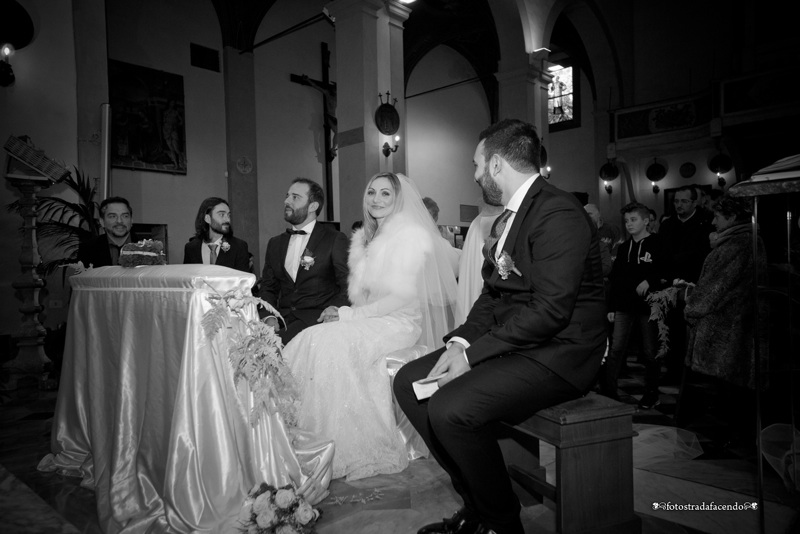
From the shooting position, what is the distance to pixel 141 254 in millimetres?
3244

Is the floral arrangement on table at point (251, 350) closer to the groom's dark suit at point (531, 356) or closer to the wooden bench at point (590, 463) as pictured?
the groom's dark suit at point (531, 356)

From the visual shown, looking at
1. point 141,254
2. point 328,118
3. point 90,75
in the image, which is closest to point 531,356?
point 141,254

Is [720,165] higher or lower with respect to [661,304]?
higher

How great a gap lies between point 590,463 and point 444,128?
1642 cm

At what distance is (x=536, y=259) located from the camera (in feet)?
7.17

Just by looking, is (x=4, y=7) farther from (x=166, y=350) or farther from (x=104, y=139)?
(x=166, y=350)

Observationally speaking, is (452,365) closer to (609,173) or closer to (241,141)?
(241,141)

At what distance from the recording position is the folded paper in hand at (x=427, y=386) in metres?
2.26

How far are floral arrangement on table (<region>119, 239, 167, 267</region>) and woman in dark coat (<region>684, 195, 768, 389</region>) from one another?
11.4 feet

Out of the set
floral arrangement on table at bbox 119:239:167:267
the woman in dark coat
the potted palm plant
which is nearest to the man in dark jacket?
the woman in dark coat

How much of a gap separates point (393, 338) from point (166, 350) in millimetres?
1346

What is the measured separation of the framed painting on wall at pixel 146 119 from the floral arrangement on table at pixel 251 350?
29.0ft

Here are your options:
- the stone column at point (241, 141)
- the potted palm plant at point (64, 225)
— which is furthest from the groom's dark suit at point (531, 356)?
the stone column at point (241, 141)

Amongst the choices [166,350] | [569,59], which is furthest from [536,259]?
[569,59]
